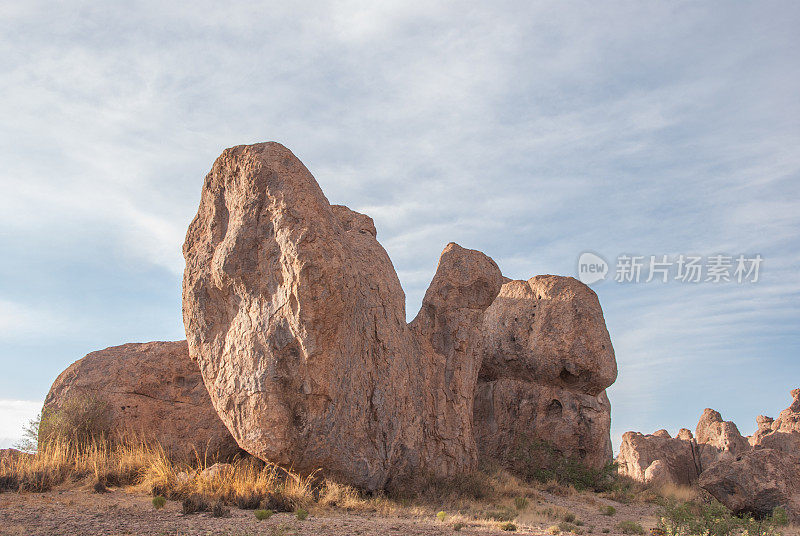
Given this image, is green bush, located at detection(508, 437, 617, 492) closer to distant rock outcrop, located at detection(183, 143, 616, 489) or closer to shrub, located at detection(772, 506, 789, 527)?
distant rock outcrop, located at detection(183, 143, 616, 489)

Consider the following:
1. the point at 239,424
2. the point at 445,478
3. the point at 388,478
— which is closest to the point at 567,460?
the point at 445,478

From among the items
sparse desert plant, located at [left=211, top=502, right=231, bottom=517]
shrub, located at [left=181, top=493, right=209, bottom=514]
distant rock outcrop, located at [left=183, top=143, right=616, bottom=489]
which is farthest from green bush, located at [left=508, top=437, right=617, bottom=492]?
shrub, located at [left=181, top=493, right=209, bottom=514]

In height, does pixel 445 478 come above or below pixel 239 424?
below

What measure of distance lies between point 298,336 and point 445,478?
18.6ft

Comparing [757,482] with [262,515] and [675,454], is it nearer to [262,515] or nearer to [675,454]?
[262,515]

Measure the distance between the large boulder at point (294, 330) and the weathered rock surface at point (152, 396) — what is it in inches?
98.9

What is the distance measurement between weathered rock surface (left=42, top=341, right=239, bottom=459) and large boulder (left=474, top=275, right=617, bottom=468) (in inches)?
361

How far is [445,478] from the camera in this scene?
46.3ft

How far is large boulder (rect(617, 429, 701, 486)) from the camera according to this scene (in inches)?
1026

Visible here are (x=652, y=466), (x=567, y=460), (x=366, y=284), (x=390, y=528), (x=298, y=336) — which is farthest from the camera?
(x=652, y=466)

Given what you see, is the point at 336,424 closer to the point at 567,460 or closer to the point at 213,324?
the point at 213,324

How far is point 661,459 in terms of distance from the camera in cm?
2677

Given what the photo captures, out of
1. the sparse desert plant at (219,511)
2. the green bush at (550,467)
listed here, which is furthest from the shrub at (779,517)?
the sparse desert plant at (219,511)

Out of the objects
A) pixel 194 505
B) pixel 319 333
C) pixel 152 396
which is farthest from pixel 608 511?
pixel 152 396
